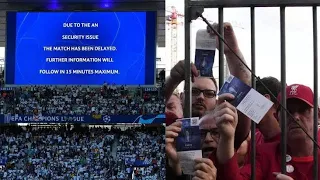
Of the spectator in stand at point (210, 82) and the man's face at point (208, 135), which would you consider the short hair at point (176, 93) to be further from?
the man's face at point (208, 135)

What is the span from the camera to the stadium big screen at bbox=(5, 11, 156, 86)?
1567 centimetres

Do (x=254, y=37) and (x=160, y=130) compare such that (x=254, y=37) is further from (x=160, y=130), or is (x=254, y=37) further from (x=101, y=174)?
(x=160, y=130)

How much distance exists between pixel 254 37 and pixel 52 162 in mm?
14452


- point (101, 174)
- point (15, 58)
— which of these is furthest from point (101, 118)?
point (15, 58)

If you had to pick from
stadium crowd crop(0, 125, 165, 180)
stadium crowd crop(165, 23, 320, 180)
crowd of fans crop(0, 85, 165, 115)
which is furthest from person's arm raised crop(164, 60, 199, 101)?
crowd of fans crop(0, 85, 165, 115)

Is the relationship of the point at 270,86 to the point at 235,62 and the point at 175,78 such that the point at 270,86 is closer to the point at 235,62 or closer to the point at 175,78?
Result: the point at 235,62

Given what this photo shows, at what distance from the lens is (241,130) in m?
1.52

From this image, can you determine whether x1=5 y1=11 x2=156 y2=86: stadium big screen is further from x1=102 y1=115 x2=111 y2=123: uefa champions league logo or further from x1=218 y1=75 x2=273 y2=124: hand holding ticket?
x1=218 y1=75 x2=273 y2=124: hand holding ticket

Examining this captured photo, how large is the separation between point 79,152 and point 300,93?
14781mm

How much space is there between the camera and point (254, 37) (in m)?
1.46

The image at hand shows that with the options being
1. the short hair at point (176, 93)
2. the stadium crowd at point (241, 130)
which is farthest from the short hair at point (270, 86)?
the short hair at point (176, 93)

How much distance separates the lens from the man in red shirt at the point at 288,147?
1.47 m

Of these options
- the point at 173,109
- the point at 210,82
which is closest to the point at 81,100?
the point at 173,109

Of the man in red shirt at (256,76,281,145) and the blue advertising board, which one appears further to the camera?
the blue advertising board
